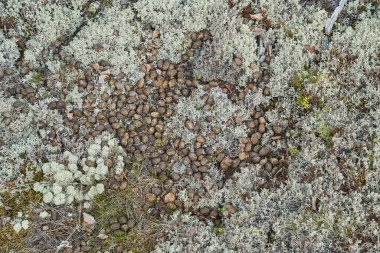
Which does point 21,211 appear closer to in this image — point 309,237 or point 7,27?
point 7,27

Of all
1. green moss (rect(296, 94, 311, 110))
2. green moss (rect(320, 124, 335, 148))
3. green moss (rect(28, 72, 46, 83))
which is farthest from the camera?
green moss (rect(28, 72, 46, 83))

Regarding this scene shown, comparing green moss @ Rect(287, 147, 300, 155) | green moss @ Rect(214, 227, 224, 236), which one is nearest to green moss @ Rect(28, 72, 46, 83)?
green moss @ Rect(214, 227, 224, 236)

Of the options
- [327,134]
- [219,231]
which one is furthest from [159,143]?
[327,134]

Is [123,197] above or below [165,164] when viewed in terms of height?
below

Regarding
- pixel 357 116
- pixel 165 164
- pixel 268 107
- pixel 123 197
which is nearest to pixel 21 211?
pixel 123 197

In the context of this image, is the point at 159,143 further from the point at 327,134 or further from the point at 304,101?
the point at 327,134

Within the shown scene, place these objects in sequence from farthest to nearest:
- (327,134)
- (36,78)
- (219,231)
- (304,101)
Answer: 1. (36,78)
2. (304,101)
3. (327,134)
4. (219,231)

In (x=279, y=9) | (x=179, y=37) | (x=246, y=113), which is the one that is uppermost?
(x=279, y=9)

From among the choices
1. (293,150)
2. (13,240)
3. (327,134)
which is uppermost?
(327,134)

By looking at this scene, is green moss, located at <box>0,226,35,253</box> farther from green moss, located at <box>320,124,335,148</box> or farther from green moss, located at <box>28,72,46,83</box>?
green moss, located at <box>320,124,335,148</box>

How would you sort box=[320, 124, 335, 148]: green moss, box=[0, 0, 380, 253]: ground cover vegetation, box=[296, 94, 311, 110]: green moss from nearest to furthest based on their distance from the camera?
box=[0, 0, 380, 253]: ground cover vegetation → box=[320, 124, 335, 148]: green moss → box=[296, 94, 311, 110]: green moss

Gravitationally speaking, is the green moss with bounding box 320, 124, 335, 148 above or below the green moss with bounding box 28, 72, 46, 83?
above
